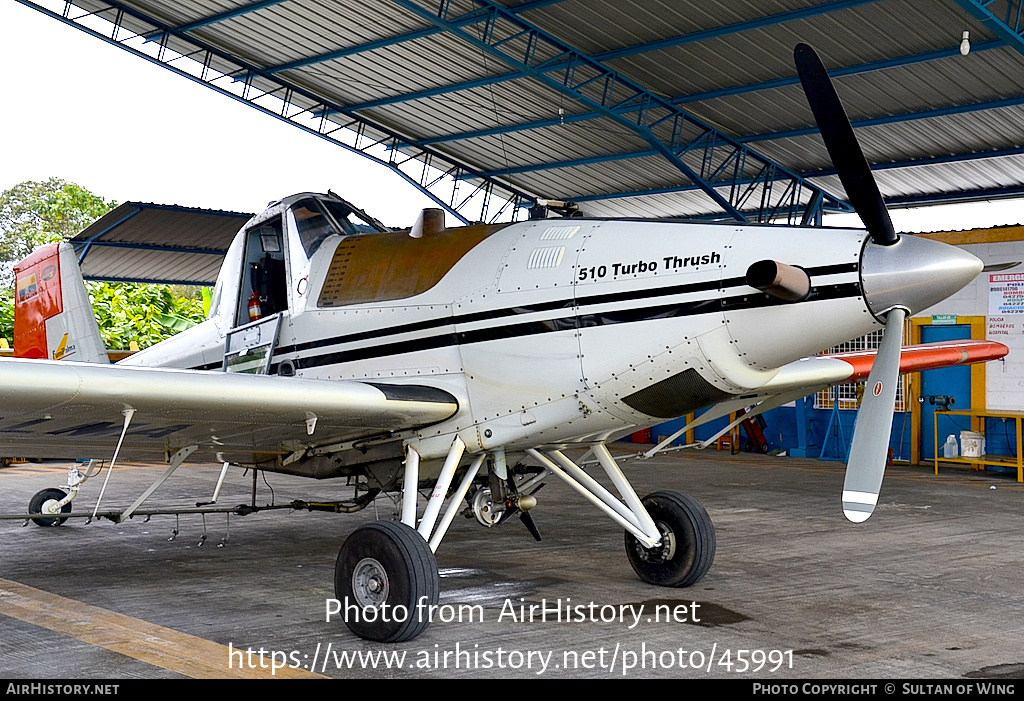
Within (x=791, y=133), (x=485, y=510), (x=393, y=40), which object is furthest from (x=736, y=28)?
(x=485, y=510)

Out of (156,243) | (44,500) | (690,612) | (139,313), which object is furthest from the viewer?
(139,313)

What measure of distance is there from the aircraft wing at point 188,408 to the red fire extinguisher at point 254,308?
3.39 ft

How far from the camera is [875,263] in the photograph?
4531 millimetres

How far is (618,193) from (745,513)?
14.0 metres

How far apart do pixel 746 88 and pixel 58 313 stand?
1250cm

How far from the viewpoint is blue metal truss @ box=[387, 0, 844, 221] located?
16703 millimetres

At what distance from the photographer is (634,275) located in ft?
Answer: 16.9

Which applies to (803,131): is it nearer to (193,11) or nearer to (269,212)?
(193,11)

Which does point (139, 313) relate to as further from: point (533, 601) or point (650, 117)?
point (533, 601)

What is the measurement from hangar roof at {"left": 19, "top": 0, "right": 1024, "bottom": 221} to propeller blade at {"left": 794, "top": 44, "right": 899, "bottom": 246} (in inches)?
362

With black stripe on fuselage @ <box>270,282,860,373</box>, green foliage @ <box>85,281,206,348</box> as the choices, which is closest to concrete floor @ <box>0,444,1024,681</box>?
black stripe on fuselage @ <box>270,282,860,373</box>

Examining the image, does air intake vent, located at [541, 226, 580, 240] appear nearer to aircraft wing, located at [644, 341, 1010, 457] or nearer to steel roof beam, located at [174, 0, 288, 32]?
aircraft wing, located at [644, 341, 1010, 457]

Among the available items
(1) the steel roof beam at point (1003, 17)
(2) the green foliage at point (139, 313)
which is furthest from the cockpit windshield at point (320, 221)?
(2) the green foliage at point (139, 313)

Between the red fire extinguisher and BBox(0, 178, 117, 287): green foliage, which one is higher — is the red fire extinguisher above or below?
below
